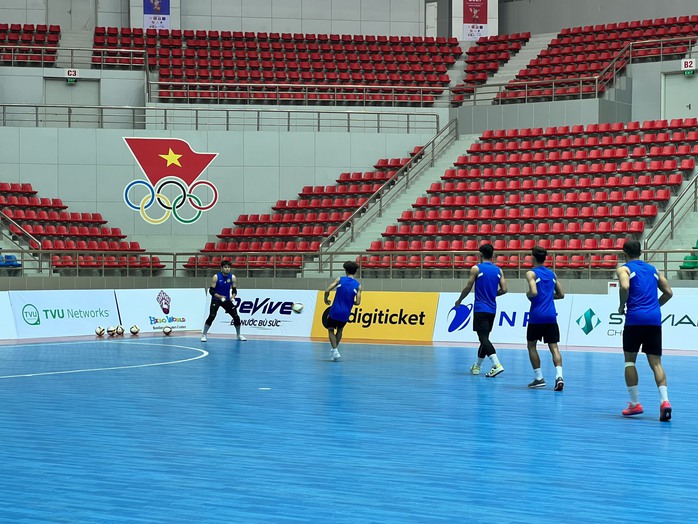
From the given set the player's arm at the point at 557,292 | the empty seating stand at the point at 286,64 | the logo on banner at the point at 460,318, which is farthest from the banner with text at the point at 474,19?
the player's arm at the point at 557,292

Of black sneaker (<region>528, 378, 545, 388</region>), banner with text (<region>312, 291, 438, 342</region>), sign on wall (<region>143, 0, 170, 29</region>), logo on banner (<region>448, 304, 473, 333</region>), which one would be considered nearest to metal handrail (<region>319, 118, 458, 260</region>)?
banner with text (<region>312, 291, 438, 342</region>)

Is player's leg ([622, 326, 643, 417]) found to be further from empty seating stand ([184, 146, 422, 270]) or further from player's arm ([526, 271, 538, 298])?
empty seating stand ([184, 146, 422, 270])

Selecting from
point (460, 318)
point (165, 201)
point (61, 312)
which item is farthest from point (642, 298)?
point (165, 201)

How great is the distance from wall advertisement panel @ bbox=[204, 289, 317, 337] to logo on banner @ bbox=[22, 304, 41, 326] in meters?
4.43

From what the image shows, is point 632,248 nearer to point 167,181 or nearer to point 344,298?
point 344,298

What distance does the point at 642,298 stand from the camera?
35.6 feet

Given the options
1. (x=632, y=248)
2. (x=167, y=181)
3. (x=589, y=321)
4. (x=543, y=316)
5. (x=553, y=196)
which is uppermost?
(x=167, y=181)

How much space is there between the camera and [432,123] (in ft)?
114

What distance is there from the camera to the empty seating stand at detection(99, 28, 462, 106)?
35.0 metres

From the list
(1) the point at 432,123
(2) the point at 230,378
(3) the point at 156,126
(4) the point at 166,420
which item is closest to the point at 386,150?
(1) the point at 432,123

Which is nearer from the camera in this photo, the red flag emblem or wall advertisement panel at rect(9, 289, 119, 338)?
wall advertisement panel at rect(9, 289, 119, 338)

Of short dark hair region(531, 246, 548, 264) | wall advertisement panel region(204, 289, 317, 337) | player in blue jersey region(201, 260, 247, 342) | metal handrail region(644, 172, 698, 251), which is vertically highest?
metal handrail region(644, 172, 698, 251)

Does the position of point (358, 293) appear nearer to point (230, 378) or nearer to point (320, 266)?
point (230, 378)

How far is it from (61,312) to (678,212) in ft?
50.9
